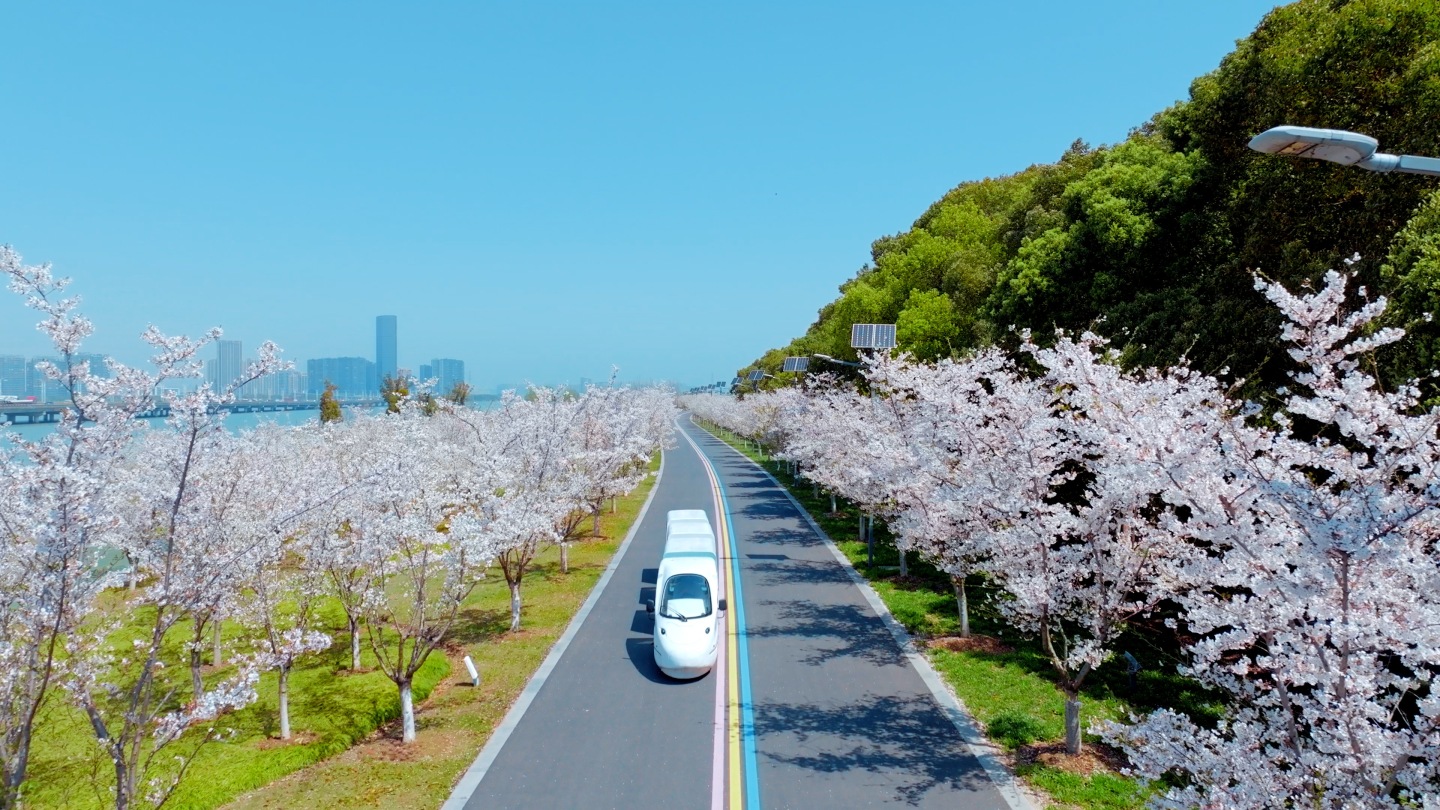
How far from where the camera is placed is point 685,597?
14898 mm

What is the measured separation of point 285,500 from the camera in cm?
1384

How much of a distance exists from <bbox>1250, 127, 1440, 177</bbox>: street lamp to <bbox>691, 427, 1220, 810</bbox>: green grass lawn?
19.9 feet

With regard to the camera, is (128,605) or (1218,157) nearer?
(128,605)

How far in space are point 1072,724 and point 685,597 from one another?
7.09 metres

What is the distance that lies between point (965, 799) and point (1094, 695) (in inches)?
179

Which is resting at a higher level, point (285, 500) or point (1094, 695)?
point (285, 500)

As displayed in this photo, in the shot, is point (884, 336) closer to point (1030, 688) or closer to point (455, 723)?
point (1030, 688)

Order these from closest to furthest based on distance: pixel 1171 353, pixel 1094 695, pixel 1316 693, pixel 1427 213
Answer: pixel 1316 693, pixel 1427 213, pixel 1094 695, pixel 1171 353

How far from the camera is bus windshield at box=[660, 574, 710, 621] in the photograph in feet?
47.3

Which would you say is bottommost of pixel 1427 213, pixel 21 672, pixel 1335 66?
pixel 21 672

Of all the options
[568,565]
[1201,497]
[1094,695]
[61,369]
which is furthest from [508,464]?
[1201,497]

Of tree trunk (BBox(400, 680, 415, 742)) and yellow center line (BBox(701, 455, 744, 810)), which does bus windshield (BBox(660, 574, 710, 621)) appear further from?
tree trunk (BBox(400, 680, 415, 742))

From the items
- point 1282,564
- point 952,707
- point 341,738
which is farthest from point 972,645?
point 341,738

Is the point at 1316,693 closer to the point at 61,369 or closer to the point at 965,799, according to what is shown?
the point at 965,799
